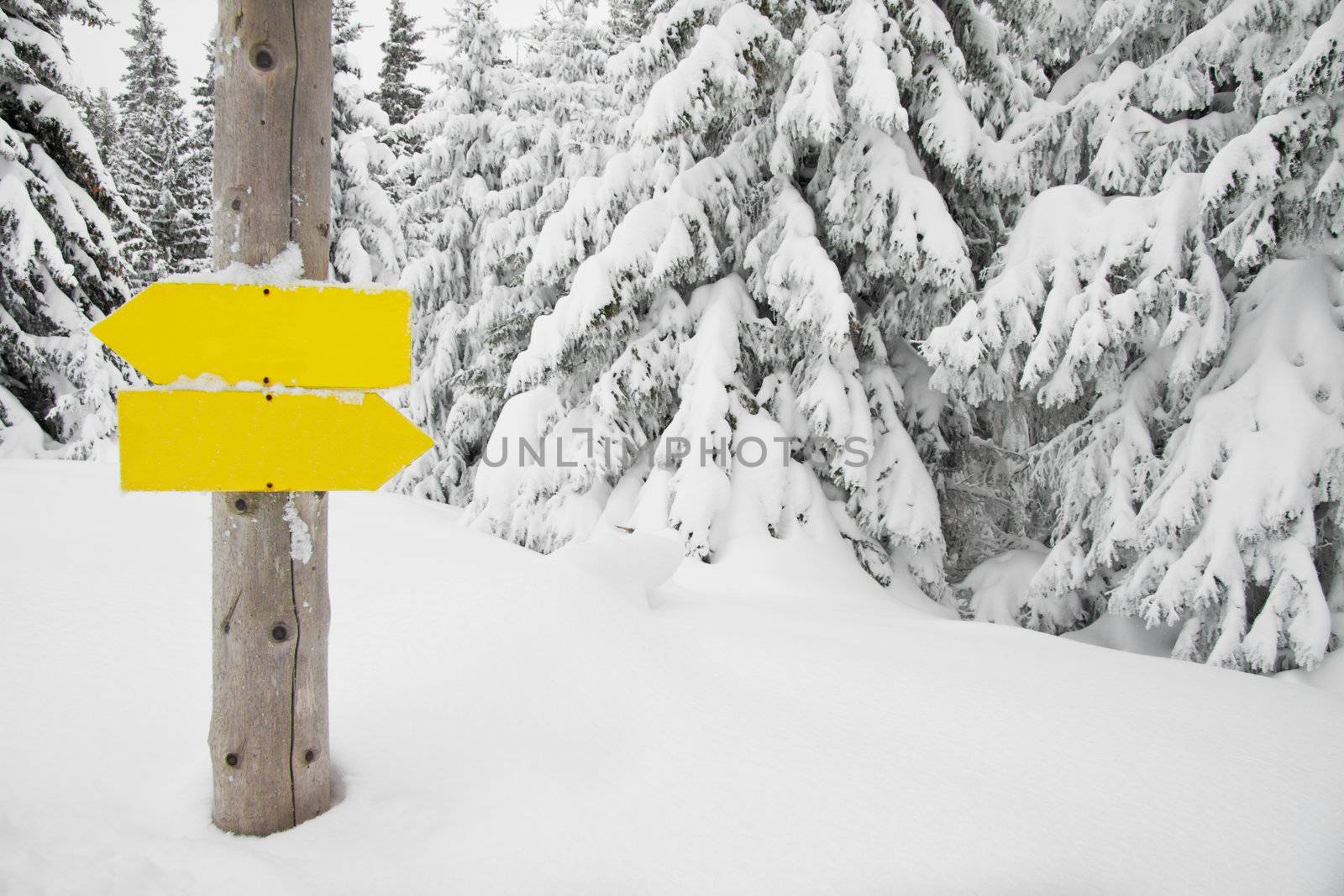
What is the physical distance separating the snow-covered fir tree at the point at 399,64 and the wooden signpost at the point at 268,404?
24.3 metres

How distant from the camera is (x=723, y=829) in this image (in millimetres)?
2432

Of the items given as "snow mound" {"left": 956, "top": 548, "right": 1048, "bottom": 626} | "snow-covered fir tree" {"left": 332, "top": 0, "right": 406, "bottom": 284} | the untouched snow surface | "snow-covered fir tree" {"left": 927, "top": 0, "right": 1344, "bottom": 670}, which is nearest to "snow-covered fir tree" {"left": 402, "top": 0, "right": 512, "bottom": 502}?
"snow-covered fir tree" {"left": 332, "top": 0, "right": 406, "bottom": 284}

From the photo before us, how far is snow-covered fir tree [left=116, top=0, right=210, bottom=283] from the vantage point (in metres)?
24.3

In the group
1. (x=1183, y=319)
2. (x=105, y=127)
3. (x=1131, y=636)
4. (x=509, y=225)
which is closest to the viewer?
(x=1183, y=319)

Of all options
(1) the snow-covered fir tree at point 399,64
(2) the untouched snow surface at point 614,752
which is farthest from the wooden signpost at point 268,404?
(1) the snow-covered fir tree at point 399,64

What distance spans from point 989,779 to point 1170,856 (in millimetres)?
609

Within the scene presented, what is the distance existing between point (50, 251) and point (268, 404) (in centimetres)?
1289

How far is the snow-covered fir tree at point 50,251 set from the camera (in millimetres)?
11391

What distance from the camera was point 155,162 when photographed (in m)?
26.9

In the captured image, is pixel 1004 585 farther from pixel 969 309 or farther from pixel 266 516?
pixel 266 516

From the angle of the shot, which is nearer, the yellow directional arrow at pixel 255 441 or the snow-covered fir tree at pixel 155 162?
the yellow directional arrow at pixel 255 441

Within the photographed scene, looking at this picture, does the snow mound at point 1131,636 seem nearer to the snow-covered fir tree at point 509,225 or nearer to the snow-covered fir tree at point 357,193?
the snow-covered fir tree at point 509,225

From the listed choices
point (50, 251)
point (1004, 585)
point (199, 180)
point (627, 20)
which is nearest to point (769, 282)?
point (1004, 585)

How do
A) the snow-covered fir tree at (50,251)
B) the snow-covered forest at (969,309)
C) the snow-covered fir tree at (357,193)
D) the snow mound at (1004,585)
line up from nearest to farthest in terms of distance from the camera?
the snow-covered forest at (969,309) < the snow mound at (1004,585) < the snow-covered fir tree at (50,251) < the snow-covered fir tree at (357,193)
